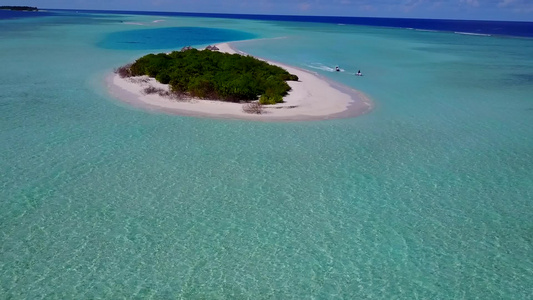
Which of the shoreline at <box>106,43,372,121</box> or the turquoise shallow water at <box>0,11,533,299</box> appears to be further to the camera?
the shoreline at <box>106,43,372,121</box>

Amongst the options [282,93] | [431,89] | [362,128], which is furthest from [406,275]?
[431,89]

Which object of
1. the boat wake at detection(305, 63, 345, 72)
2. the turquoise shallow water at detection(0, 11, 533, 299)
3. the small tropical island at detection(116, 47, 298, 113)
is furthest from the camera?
the boat wake at detection(305, 63, 345, 72)

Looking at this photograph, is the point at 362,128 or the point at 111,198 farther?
the point at 362,128

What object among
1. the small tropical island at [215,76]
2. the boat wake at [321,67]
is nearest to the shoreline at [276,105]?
the small tropical island at [215,76]

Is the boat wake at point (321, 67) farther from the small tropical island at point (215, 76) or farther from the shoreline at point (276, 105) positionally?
the shoreline at point (276, 105)

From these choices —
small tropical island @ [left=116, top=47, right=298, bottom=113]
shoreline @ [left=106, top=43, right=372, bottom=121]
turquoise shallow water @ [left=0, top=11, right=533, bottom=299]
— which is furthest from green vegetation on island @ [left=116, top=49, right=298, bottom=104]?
turquoise shallow water @ [left=0, top=11, right=533, bottom=299]

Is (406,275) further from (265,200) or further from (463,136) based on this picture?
(463,136)

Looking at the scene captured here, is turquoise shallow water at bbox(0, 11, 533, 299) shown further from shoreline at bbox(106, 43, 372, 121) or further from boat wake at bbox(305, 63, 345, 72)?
boat wake at bbox(305, 63, 345, 72)

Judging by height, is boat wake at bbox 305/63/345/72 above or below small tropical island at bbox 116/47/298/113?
below
